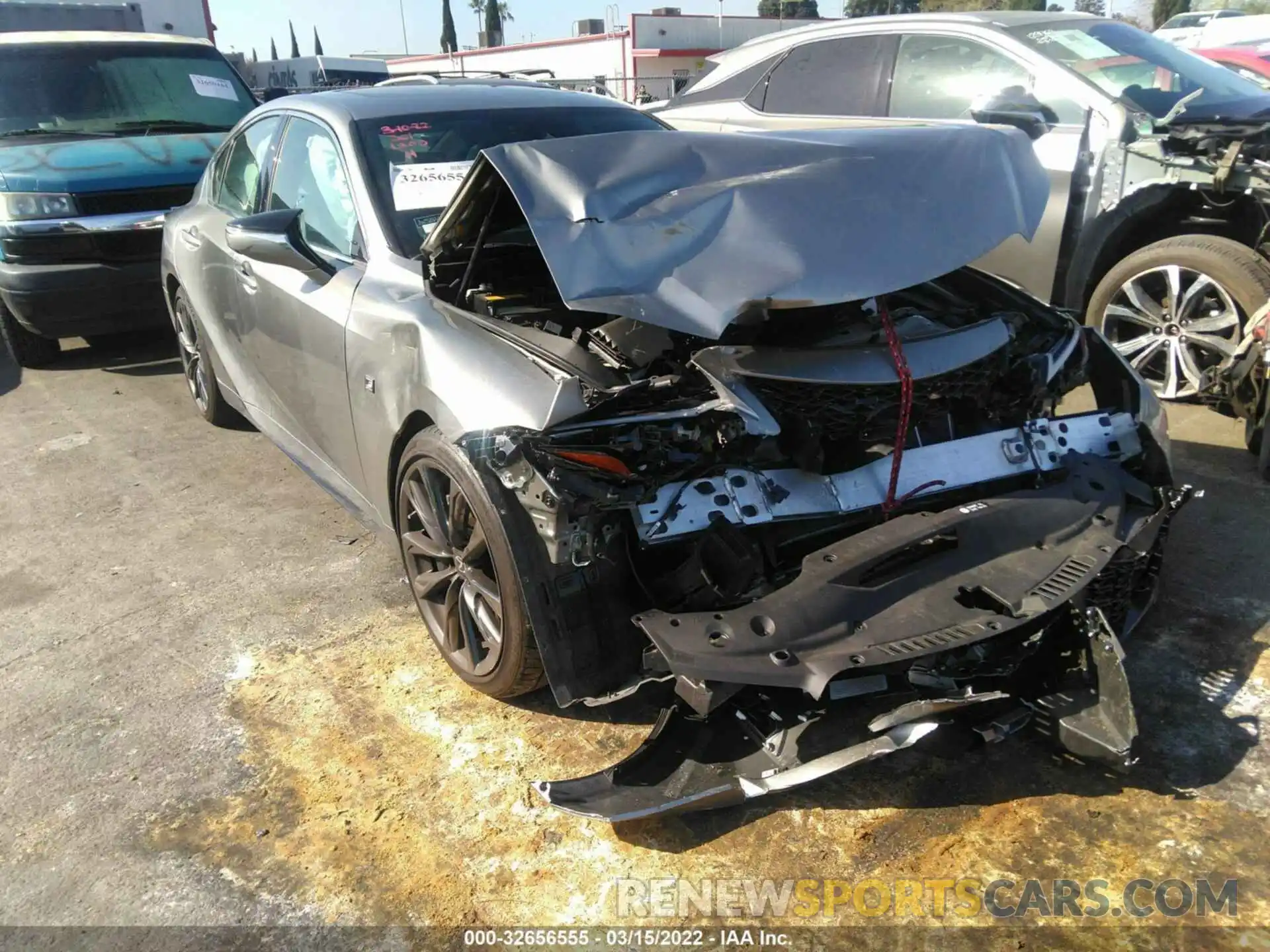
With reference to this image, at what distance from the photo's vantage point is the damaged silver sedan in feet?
7.53

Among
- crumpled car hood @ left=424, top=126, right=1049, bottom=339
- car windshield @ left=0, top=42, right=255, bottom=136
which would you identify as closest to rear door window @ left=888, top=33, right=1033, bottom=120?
crumpled car hood @ left=424, top=126, right=1049, bottom=339

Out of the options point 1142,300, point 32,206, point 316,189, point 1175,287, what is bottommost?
point 1142,300

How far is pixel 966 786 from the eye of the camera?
2.47 metres

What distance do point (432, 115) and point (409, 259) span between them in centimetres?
85

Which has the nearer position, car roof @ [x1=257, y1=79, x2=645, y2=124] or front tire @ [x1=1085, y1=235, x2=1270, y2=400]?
car roof @ [x1=257, y1=79, x2=645, y2=124]

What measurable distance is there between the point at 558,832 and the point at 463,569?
81 cm

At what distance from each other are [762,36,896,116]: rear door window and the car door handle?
365 centimetres

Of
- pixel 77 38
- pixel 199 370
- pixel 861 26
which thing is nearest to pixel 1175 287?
pixel 861 26

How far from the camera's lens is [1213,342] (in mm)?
4469

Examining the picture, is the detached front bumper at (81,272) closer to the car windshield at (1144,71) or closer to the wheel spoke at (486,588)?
the wheel spoke at (486,588)

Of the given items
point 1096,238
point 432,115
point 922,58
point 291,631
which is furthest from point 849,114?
point 291,631

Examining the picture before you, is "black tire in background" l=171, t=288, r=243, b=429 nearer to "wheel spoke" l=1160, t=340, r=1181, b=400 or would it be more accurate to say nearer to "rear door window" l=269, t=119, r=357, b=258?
"rear door window" l=269, t=119, r=357, b=258

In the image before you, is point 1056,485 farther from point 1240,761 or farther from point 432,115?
point 432,115

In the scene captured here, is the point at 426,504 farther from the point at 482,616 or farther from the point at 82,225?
the point at 82,225
